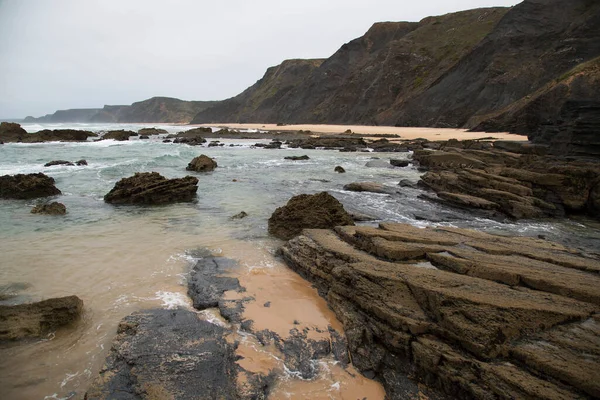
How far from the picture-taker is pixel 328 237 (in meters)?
7.14

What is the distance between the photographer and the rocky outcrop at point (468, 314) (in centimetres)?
336

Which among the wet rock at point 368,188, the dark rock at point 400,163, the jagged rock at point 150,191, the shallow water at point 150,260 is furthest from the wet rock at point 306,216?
the dark rock at point 400,163

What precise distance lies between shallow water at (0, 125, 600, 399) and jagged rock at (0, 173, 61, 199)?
58cm

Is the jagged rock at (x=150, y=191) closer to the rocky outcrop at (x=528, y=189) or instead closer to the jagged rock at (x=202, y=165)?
the jagged rock at (x=202, y=165)

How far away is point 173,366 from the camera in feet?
13.1

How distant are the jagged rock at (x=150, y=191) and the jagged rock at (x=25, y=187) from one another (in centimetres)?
289

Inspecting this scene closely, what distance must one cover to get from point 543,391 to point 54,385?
5.14m

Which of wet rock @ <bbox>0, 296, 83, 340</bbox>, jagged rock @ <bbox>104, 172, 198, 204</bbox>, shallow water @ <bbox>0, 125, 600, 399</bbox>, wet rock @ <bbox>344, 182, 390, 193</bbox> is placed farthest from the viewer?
wet rock @ <bbox>344, 182, 390, 193</bbox>

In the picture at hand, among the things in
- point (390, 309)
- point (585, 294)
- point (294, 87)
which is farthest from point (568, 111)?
point (294, 87)

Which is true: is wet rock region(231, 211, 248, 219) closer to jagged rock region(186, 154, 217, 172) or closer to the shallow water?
the shallow water

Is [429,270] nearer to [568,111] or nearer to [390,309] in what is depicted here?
[390,309]

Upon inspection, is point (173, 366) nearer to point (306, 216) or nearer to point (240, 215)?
point (306, 216)

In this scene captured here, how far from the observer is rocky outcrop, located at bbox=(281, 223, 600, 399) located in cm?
336

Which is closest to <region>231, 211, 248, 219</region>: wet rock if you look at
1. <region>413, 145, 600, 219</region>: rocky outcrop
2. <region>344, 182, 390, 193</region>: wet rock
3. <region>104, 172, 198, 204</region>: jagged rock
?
<region>104, 172, 198, 204</region>: jagged rock
